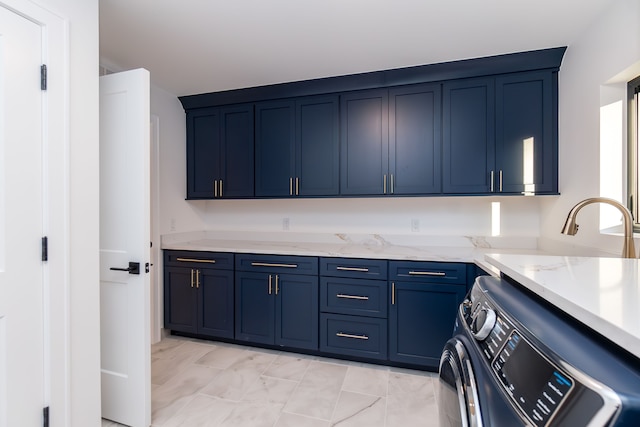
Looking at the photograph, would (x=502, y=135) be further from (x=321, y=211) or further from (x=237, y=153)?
(x=237, y=153)

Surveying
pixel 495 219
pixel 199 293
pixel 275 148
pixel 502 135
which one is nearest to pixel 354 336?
pixel 199 293

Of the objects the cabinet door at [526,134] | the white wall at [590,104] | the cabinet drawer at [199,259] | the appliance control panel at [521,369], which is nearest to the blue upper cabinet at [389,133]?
the cabinet door at [526,134]

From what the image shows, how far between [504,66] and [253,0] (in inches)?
74.8

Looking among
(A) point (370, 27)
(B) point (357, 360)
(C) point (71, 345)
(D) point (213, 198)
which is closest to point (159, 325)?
(D) point (213, 198)

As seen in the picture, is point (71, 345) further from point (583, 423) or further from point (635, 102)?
point (635, 102)

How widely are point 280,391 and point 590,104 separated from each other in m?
2.74

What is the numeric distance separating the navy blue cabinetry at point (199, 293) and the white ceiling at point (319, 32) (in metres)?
1.66

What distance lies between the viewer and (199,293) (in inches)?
111

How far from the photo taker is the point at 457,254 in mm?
2389

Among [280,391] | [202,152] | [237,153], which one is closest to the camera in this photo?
[280,391]

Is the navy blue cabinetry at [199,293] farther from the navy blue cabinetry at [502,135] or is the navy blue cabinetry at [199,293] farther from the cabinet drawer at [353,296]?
the navy blue cabinetry at [502,135]

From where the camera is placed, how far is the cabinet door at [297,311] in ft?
8.31

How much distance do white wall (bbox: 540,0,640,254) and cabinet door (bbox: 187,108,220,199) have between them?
2968 mm

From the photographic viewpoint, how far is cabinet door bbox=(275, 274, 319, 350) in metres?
2.53
